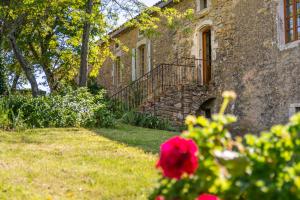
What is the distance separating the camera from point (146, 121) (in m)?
11.3

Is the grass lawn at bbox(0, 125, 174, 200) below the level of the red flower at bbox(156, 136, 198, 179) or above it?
below

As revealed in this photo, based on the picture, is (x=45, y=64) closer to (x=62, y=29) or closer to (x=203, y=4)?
(x=62, y=29)

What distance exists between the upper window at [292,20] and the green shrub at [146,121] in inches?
155

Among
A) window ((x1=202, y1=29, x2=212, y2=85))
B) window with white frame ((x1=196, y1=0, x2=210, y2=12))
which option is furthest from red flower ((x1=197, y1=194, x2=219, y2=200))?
window with white frame ((x1=196, y1=0, x2=210, y2=12))

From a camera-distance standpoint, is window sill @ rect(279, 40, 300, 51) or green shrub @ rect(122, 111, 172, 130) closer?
window sill @ rect(279, 40, 300, 51)

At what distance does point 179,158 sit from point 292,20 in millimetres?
8837

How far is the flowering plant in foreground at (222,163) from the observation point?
168 centimetres

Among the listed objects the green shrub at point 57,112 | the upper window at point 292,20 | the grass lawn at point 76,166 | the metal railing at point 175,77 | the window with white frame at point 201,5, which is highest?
the window with white frame at point 201,5

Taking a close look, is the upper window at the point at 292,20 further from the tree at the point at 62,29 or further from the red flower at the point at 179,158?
the red flower at the point at 179,158

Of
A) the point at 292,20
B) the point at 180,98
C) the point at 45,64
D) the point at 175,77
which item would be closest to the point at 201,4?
the point at 175,77

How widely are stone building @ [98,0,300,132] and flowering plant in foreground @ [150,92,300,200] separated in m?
5.80

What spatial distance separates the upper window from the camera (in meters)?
9.52

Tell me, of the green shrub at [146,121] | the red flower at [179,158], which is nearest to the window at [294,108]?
the green shrub at [146,121]

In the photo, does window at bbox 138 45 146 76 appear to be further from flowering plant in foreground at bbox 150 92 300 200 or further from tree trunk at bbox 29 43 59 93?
flowering plant in foreground at bbox 150 92 300 200
